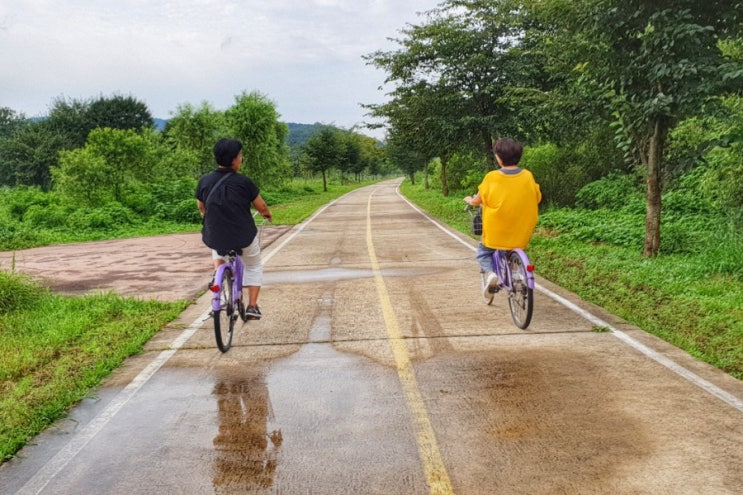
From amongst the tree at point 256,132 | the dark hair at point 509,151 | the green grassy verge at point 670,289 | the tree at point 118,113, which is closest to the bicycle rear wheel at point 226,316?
the dark hair at point 509,151

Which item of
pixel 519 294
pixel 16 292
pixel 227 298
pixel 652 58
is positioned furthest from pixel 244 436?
pixel 652 58

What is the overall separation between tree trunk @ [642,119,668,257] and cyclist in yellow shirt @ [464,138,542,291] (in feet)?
18.1

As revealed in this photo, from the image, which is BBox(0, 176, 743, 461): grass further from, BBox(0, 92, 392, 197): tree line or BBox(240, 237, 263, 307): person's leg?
BBox(0, 92, 392, 197): tree line

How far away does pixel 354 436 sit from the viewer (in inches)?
155

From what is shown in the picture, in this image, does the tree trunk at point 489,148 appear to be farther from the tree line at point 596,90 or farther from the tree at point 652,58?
the tree at point 652,58

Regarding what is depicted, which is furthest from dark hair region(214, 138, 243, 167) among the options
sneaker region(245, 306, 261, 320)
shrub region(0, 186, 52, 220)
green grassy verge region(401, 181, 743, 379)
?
shrub region(0, 186, 52, 220)

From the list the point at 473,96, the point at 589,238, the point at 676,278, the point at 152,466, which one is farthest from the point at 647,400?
the point at 473,96

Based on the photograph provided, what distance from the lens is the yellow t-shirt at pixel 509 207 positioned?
611 centimetres

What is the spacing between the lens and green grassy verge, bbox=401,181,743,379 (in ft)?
20.1

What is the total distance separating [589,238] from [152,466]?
1202 centimetres

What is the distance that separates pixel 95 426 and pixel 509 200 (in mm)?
4508

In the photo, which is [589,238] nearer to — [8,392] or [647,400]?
[647,400]

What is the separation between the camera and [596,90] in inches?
420

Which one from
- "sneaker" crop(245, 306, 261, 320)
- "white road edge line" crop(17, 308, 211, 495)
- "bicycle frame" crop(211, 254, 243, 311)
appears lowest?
"white road edge line" crop(17, 308, 211, 495)
